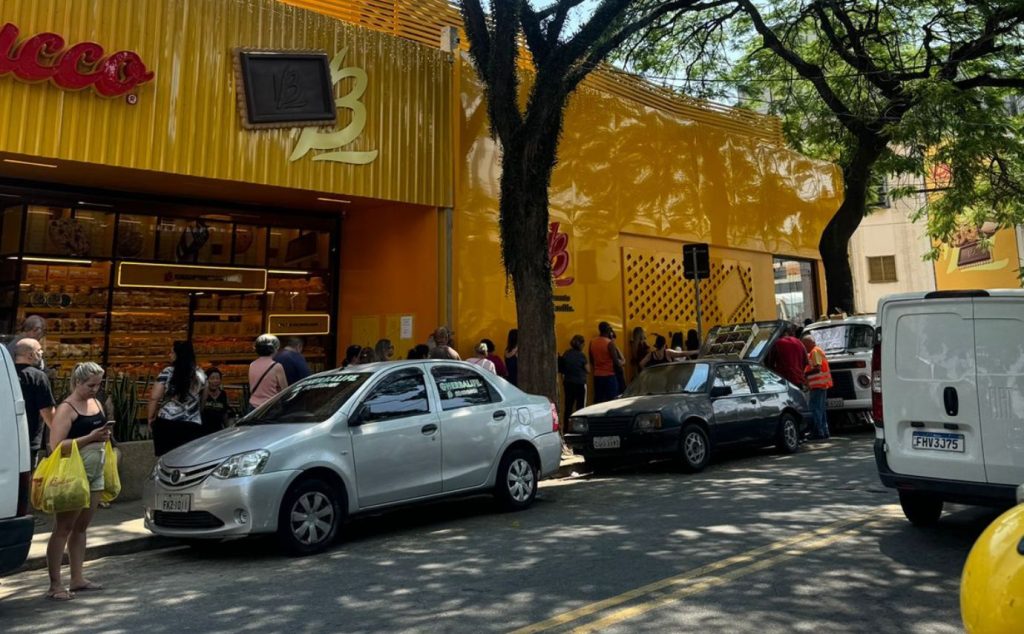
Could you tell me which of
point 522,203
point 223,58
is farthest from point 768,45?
point 223,58

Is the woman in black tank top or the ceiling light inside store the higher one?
the ceiling light inside store

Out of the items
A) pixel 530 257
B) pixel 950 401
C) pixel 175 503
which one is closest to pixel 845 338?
pixel 530 257

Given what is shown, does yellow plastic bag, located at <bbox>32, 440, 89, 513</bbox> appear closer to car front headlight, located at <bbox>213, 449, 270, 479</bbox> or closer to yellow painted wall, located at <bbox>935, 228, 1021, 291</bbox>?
car front headlight, located at <bbox>213, 449, 270, 479</bbox>

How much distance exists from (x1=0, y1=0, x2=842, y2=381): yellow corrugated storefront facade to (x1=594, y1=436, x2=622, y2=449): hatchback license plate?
3704mm

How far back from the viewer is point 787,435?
11461 millimetres

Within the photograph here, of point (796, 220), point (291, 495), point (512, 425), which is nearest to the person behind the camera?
point (291, 495)

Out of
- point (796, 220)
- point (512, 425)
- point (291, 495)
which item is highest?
point (796, 220)

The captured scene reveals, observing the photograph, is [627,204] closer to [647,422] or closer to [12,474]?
[647,422]

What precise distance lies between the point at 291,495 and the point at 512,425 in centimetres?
258

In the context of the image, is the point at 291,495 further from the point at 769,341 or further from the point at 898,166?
the point at 898,166

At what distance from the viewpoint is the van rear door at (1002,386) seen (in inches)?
218

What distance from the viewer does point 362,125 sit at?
1230cm

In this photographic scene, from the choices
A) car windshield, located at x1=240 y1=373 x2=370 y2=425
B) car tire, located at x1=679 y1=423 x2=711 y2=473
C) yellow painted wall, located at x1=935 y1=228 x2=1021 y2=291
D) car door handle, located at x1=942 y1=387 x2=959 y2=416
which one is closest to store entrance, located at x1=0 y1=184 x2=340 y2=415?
car windshield, located at x1=240 y1=373 x2=370 y2=425

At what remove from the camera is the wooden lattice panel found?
16281 millimetres
